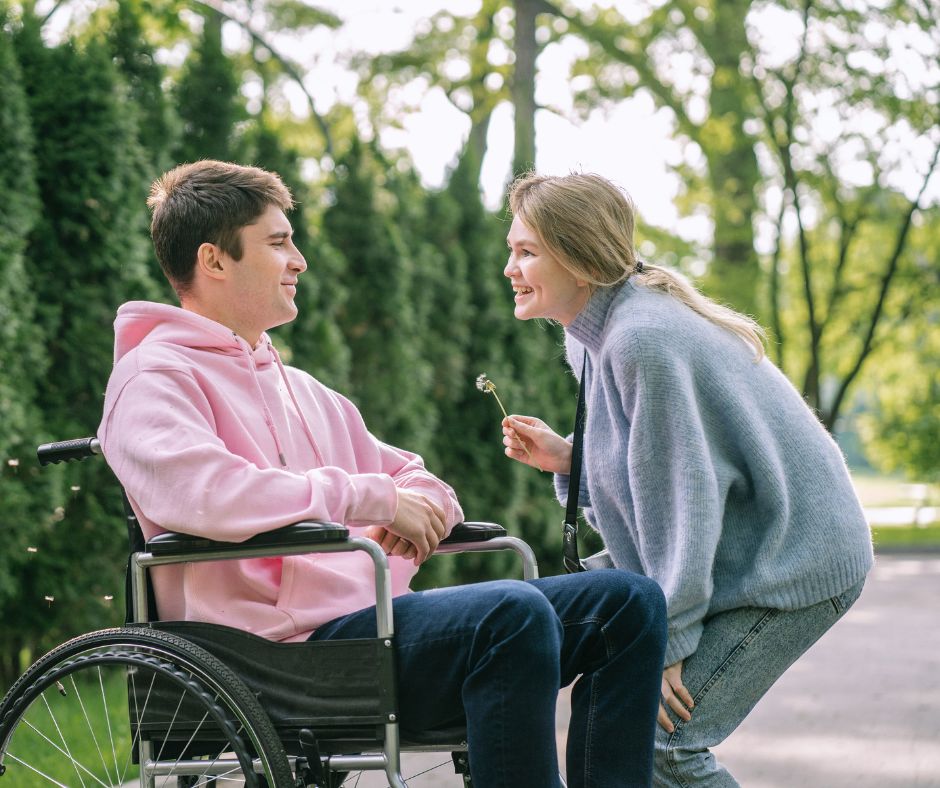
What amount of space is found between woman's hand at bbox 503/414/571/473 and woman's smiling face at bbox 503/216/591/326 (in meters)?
0.34

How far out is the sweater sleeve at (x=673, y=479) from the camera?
8.61 feet

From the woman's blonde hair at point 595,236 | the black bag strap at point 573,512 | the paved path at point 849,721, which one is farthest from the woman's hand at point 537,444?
the paved path at point 849,721

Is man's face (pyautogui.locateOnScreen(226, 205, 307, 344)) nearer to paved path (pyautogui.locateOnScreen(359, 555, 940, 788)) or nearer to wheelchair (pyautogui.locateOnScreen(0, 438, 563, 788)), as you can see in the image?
wheelchair (pyautogui.locateOnScreen(0, 438, 563, 788))

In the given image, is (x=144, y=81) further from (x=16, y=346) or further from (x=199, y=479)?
(x=199, y=479)

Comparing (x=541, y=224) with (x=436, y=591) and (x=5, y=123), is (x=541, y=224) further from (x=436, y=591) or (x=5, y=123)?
(x=5, y=123)

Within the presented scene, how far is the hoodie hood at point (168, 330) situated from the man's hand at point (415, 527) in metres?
0.48

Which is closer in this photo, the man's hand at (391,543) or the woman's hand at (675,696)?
the woman's hand at (675,696)

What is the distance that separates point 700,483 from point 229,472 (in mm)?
889

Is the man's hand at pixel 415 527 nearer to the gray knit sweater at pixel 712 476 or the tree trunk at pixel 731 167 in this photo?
the gray knit sweater at pixel 712 476

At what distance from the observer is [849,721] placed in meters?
5.71

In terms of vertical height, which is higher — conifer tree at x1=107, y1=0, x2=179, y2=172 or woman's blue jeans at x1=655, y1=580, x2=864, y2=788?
conifer tree at x1=107, y1=0, x2=179, y2=172

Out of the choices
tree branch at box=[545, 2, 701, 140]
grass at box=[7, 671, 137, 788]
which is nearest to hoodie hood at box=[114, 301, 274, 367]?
grass at box=[7, 671, 137, 788]

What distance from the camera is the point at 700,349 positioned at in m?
2.71

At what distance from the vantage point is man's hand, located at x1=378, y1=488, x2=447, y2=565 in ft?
8.99
